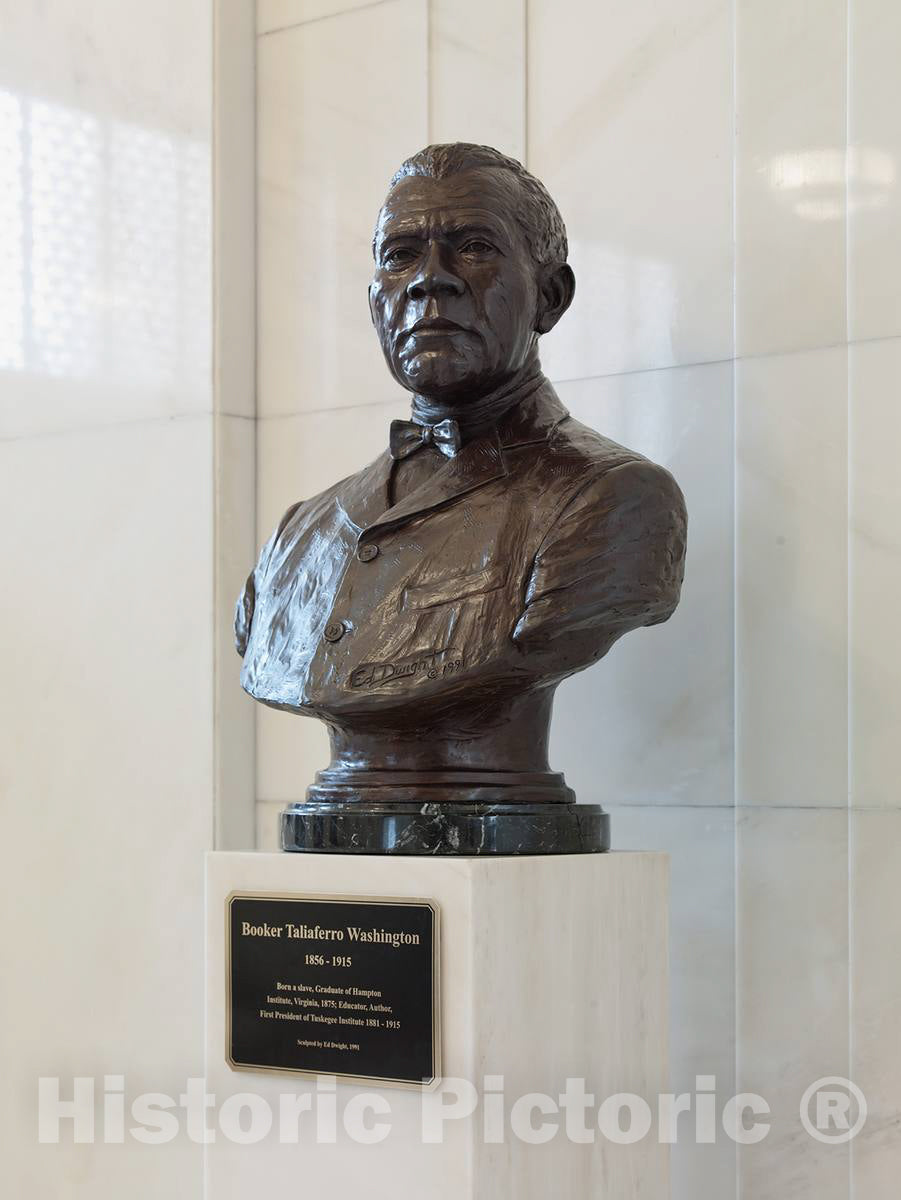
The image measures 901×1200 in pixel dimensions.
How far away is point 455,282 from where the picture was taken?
327 centimetres

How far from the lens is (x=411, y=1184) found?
3084mm

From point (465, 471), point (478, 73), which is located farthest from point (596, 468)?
point (478, 73)

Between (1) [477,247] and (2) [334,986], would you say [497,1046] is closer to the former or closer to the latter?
(2) [334,986]

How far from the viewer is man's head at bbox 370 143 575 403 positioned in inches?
130
